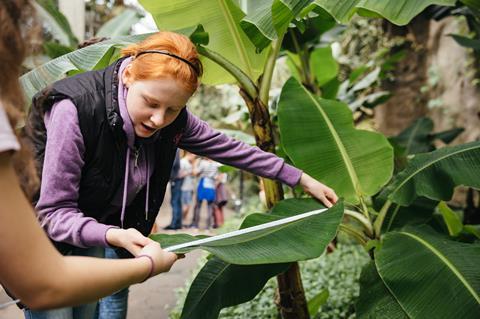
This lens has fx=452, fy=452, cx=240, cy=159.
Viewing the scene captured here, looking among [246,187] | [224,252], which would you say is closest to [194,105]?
[246,187]

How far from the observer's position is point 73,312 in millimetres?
1660

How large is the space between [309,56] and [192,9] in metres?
2.07

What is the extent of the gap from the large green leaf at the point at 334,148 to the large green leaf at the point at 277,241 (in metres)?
0.32

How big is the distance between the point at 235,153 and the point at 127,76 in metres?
0.55

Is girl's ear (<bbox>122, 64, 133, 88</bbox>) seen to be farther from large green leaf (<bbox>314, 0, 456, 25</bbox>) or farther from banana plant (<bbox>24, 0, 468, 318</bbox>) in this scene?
large green leaf (<bbox>314, 0, 456, 25</bbox>)

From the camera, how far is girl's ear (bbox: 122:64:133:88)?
1382 mm

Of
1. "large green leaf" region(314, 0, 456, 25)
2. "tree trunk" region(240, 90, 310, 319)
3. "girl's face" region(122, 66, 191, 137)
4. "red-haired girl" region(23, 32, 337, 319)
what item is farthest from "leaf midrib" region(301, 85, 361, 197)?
"girl's face" region(122, 66, 191, 137)

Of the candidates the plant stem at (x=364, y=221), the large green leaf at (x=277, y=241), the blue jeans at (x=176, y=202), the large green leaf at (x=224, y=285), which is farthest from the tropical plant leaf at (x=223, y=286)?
the blue jeans at (x=176, y=202)

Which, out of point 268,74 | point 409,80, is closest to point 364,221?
point 268,74

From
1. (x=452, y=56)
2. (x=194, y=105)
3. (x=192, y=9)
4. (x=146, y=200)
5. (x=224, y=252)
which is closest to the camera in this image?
(x=224, y=252)

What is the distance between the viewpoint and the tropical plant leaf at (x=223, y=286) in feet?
5.51

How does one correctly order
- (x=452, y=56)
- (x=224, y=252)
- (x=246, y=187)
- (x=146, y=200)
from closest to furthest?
(x=224, y=252)
(x=146, y=200)
(x=452, y=56)
(x=246, y=187)

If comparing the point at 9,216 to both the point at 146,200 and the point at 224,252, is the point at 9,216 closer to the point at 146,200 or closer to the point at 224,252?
the point at 224,252

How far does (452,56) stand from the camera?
22.2 feet
